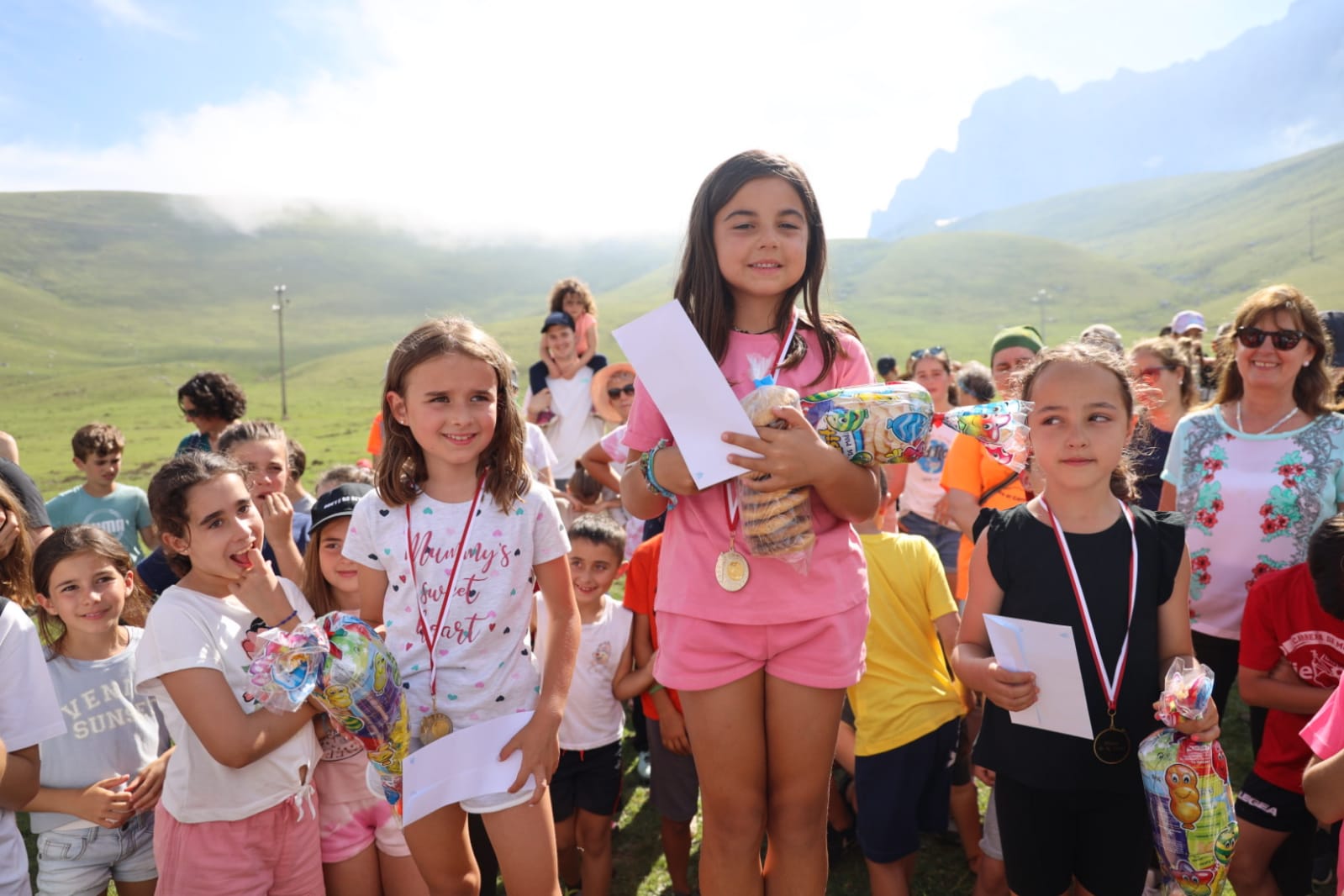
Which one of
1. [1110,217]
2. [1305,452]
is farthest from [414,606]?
[1110,217]

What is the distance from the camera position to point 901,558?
3.33 m

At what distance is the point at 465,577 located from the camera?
2.35 metres

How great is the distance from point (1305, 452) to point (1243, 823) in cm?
156

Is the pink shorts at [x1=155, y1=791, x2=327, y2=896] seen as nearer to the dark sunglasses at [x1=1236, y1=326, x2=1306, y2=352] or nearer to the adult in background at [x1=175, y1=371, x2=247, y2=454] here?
the adult in background at [x1=175, y1=371, x2=247, y2=454]

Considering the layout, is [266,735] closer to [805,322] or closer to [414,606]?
[414,606]

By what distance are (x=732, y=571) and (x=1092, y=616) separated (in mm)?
1181

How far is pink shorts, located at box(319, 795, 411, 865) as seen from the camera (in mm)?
2916

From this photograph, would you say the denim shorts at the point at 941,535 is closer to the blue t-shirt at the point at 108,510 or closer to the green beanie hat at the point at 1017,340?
the green beanie hat at the point at 1017,340

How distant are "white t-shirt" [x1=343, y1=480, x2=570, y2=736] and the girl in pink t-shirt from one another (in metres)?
0.54

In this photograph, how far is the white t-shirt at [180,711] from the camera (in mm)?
2471

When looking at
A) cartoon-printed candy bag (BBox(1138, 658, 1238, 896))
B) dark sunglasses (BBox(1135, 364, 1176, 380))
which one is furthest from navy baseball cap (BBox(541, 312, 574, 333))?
cartoon-printed candy bag (BBox(1138, 658, 1238, 896))

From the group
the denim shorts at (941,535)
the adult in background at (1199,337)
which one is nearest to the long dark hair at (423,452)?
the denim shorts at (941,535)

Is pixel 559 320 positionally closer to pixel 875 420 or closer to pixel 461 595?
pixel 461 595

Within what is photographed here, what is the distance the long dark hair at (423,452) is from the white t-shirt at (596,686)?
116 centimetres
